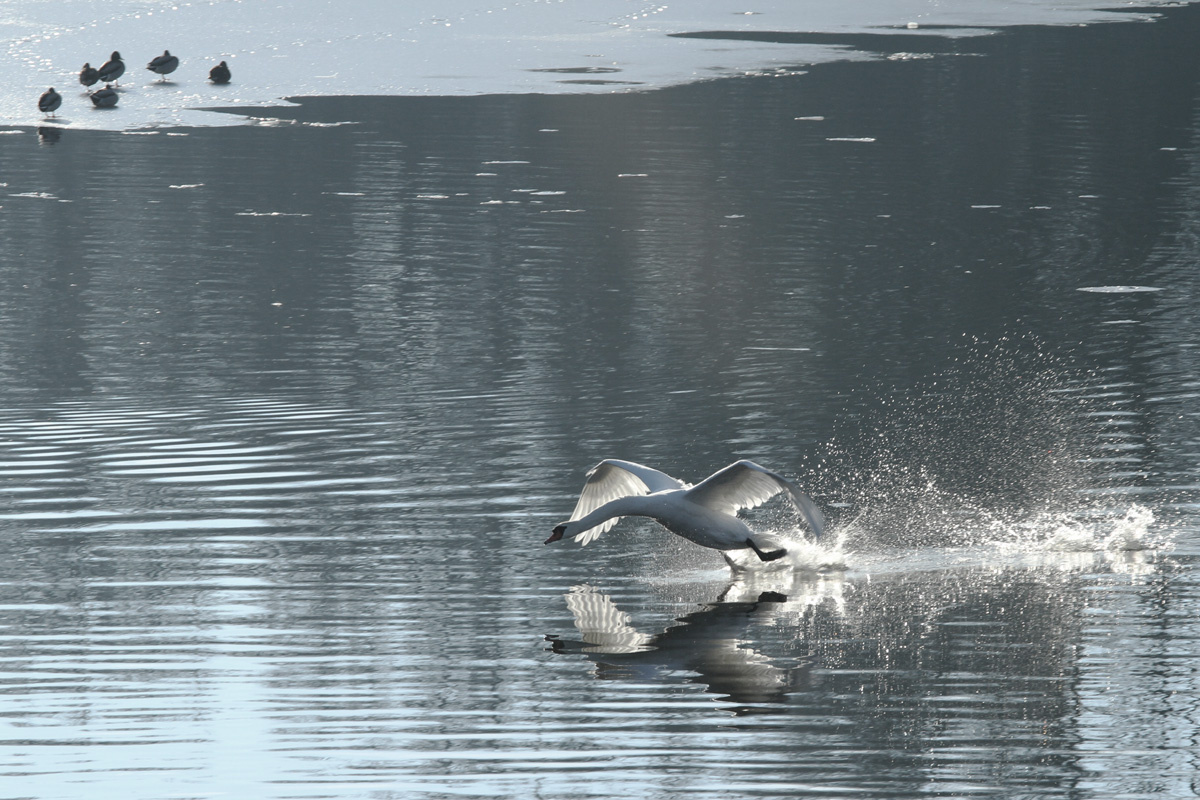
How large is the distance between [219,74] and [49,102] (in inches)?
157

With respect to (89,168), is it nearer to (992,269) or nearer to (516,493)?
(992,269)

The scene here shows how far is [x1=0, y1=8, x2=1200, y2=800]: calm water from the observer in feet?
22.2

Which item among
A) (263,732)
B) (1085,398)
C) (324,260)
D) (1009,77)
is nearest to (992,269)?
(1085,398)

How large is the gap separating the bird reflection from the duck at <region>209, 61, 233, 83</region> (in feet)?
86.8

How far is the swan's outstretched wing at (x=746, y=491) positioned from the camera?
27.7ft

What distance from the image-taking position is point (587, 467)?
1136 cm

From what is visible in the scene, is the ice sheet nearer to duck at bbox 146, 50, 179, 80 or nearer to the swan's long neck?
duck at bbox 146, 50, 179, 80

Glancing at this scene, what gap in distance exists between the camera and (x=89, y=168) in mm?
26672

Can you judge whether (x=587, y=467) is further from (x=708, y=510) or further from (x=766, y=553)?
(x=766, y=553)

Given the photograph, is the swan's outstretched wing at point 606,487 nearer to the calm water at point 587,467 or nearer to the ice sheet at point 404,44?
the calm water at point 587,467

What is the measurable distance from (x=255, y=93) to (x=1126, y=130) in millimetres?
16341

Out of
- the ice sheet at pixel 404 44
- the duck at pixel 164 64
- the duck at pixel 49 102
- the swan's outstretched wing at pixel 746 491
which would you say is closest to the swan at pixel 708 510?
the swan's outstretched wing at pixel 746 491

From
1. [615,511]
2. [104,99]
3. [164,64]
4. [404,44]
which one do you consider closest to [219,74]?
Result: [164,64]

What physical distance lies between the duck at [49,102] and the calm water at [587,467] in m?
4.88
